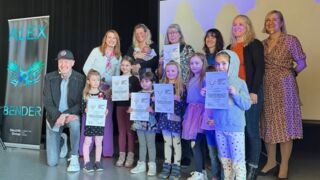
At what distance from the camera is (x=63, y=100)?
12.6 ft

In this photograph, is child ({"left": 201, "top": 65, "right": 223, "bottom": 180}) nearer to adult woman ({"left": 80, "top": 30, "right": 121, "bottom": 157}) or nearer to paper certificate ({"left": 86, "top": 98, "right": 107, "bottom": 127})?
paper certificate ({"left": 86, "top": 98, "right": 107, "bottom": 127})

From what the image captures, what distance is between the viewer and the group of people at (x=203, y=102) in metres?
2.81

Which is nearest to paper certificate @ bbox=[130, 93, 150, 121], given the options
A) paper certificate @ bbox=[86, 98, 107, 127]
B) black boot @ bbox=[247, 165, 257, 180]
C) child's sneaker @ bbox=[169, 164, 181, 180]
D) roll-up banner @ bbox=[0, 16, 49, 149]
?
paper certificate @ bbox=[86, 98, 107, 127]

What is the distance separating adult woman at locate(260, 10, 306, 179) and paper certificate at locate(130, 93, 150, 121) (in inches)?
43.5

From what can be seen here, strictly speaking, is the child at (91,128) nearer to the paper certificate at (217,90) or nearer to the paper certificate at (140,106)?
the paper certificate at (140,106)

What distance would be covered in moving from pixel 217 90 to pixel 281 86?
34.4 inches

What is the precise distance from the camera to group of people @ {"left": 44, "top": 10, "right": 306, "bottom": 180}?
9.21 ft

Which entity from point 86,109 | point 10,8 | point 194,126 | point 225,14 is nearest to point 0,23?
point 10,8

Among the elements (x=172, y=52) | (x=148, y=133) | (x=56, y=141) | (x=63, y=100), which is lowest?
(x=56, y=141)

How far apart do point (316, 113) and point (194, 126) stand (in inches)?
76.7

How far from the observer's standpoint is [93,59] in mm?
4062

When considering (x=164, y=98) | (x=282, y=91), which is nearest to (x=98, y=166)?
(x=164, y=98)

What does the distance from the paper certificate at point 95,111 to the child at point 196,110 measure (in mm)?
856

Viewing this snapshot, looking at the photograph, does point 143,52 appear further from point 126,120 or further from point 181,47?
point 126,120
